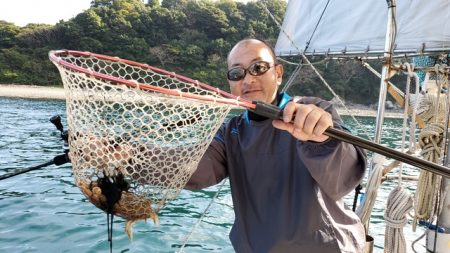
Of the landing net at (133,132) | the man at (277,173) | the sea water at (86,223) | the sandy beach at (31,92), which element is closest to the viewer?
the landing net at (133,132)

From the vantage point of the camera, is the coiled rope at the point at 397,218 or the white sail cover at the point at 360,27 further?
the white sail cover at the point at 360,27

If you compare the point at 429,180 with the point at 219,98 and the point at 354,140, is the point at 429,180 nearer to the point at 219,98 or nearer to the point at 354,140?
the point at 354,140

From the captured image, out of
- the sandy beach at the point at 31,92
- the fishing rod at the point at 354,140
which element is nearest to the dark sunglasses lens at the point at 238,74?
the fishing rod at the point at 354,140

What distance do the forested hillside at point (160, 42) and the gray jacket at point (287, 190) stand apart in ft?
129

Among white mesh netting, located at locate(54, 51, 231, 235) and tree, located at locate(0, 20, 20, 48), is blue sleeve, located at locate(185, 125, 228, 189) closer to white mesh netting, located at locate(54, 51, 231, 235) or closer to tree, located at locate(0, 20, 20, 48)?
white mesh netting, located at locate(54, 51, 231, 235)

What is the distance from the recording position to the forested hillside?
4500 centimetres

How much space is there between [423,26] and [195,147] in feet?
8.65

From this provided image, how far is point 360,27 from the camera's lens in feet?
12.8

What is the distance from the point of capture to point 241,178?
189cm

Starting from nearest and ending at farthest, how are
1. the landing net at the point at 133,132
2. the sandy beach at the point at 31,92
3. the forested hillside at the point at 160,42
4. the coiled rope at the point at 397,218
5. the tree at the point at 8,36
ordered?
the landing net at the point at 133,132
the coiled rope at the point at 397,218
the sandy beach at the point at 31,92
the forested hillside at the point at 160,42
the tree at the point at 8,36

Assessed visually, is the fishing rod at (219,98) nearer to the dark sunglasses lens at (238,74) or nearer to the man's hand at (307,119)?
the man's hand at (307,119)

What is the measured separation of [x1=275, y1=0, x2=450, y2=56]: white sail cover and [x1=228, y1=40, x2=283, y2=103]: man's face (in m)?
1.89

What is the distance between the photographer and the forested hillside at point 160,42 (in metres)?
45.0

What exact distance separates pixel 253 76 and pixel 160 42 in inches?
1993
